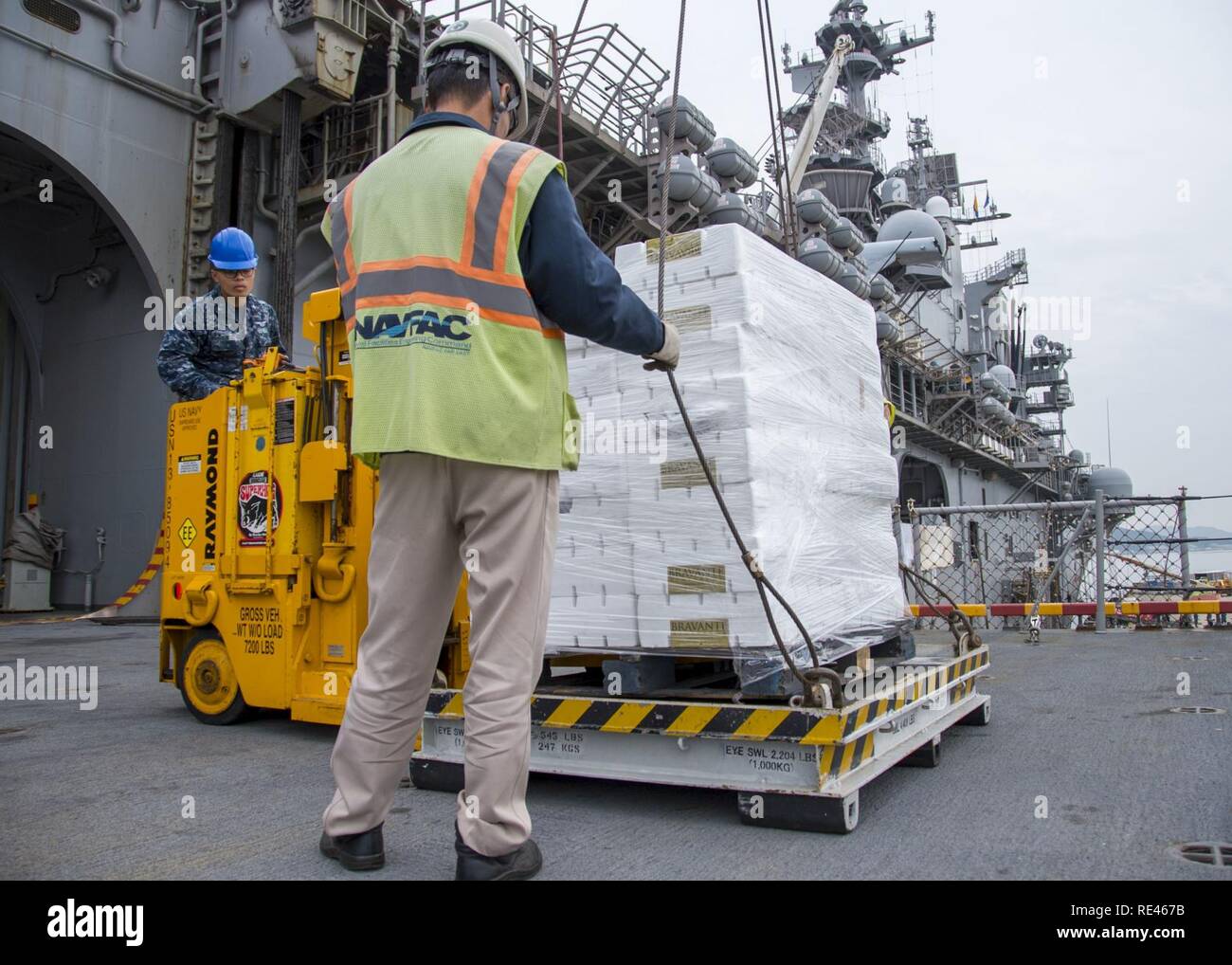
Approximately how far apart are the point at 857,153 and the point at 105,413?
28.8 m

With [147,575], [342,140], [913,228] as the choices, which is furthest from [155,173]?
[913,228]

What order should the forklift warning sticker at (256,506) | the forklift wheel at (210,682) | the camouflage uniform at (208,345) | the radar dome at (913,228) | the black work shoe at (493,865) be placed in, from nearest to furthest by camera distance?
the black work shoe at (493,865), the forklift warning sticker at (256,506), the forklift wheel at (210,682), the camouflage uniform at (208,345), the radar dome at (913,228)

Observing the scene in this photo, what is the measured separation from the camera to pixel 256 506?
462cm

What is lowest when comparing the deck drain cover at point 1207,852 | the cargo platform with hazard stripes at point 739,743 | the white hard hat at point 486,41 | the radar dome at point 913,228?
the deck drain cover at point 1207,852

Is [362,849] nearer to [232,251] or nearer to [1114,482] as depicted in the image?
[232,251]

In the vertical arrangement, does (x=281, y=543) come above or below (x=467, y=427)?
below

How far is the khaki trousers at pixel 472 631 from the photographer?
221 centimetres

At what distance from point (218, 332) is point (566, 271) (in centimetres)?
350

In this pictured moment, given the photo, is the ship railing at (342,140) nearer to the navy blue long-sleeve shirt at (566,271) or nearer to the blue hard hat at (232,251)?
the blue hard hat at (232,251)

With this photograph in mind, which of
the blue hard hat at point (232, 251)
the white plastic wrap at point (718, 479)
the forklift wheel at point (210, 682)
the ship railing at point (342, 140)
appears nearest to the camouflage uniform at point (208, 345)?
the blue hard hat at point (232, 251)

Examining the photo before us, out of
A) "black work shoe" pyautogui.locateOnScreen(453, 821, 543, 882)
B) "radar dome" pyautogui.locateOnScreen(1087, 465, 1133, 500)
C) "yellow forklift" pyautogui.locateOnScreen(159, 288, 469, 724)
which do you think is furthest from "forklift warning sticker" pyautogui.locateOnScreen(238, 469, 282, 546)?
"radar dome" pyautogui.locateOnScreen(1087, 465, 1133, 500)

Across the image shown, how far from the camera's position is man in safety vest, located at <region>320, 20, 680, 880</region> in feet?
7.29

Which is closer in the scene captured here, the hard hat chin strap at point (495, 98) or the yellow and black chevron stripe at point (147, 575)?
the hard hat chin strap at point (495, 98)

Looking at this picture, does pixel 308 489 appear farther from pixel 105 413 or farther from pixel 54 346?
pixel 54 346
